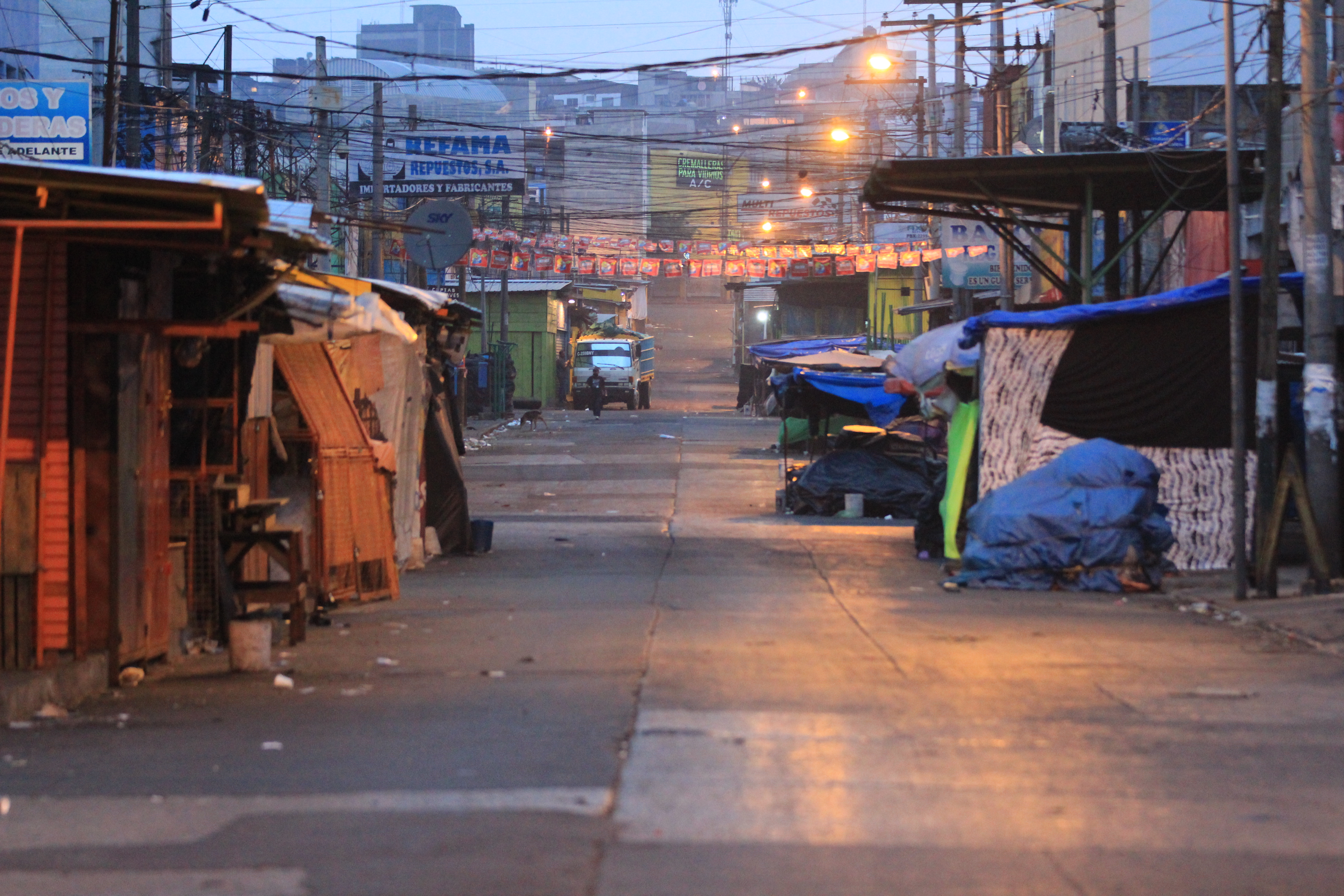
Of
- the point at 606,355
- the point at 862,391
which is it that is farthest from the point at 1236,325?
the point at 606,355

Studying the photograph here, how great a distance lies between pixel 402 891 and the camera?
4781mm

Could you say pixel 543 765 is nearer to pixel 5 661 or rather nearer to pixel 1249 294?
pixel 5 661

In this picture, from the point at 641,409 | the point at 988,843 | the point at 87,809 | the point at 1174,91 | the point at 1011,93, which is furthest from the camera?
the point at 641,409

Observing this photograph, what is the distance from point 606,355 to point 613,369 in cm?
74

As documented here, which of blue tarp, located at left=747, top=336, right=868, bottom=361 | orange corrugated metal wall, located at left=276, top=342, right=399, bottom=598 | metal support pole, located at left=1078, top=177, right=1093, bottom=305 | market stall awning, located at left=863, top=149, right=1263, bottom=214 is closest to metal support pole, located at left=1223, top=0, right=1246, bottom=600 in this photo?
market stall awning, located at left=863, top=149, right=1263, bottom=214

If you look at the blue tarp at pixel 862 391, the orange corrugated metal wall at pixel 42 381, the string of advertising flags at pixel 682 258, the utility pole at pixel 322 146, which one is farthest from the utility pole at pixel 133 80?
the string of advertising flags at pixel 682 258

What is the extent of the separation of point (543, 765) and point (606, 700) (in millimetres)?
1520

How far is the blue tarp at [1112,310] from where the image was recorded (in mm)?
14914

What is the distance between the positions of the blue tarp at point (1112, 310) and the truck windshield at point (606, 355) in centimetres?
4020

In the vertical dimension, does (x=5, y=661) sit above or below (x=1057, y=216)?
below

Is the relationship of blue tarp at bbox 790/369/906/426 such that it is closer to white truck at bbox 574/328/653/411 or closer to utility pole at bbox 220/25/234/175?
utility pole at bbox 220/25/234/175

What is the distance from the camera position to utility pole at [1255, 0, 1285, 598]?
40.8ft

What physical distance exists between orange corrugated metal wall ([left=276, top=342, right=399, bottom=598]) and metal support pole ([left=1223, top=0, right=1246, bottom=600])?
25.4ft

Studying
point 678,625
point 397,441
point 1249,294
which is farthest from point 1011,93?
point 678,625
